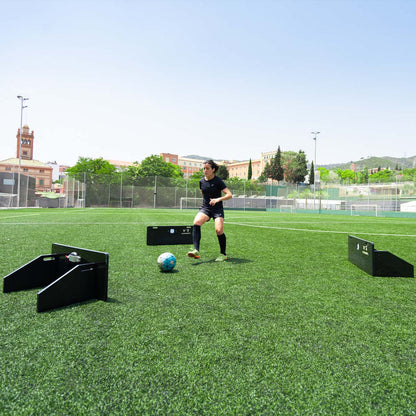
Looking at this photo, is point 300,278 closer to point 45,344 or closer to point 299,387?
point 299,387

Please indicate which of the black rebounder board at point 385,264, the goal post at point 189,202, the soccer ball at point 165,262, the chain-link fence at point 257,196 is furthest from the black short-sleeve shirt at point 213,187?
the goal post at point 189,202

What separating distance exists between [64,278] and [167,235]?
3.85m

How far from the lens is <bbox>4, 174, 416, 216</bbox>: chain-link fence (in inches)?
1325

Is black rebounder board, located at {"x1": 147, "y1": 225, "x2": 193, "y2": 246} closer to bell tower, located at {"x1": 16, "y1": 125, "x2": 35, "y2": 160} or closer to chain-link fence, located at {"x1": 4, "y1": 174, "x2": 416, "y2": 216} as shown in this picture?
chain-link fence, located at {"x1": 4, "y1": 174, "x2": 416, "y2": 216}

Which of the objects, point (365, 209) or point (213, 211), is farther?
point (365, 209)

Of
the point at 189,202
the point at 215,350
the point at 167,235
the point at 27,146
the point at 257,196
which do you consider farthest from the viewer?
the point at 27,146

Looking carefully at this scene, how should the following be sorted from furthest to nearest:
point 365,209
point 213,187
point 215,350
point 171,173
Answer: point 171,173, point 365,209, point 213,187, point 215,350

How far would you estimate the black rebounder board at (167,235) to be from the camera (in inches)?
242

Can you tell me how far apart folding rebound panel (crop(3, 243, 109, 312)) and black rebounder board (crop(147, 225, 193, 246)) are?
2774 mm

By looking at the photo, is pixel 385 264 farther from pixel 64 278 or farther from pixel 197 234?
pixel 64 278

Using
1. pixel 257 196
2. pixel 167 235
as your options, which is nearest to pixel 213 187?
pixel 167 235

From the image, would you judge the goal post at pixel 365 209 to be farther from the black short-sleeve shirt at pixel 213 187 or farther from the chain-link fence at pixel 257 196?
the black short-sleeve shirt at pixel 213 187

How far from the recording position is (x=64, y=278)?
253 centimetres

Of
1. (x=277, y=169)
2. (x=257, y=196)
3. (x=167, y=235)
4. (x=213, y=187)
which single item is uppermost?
(x=277, y=169)
